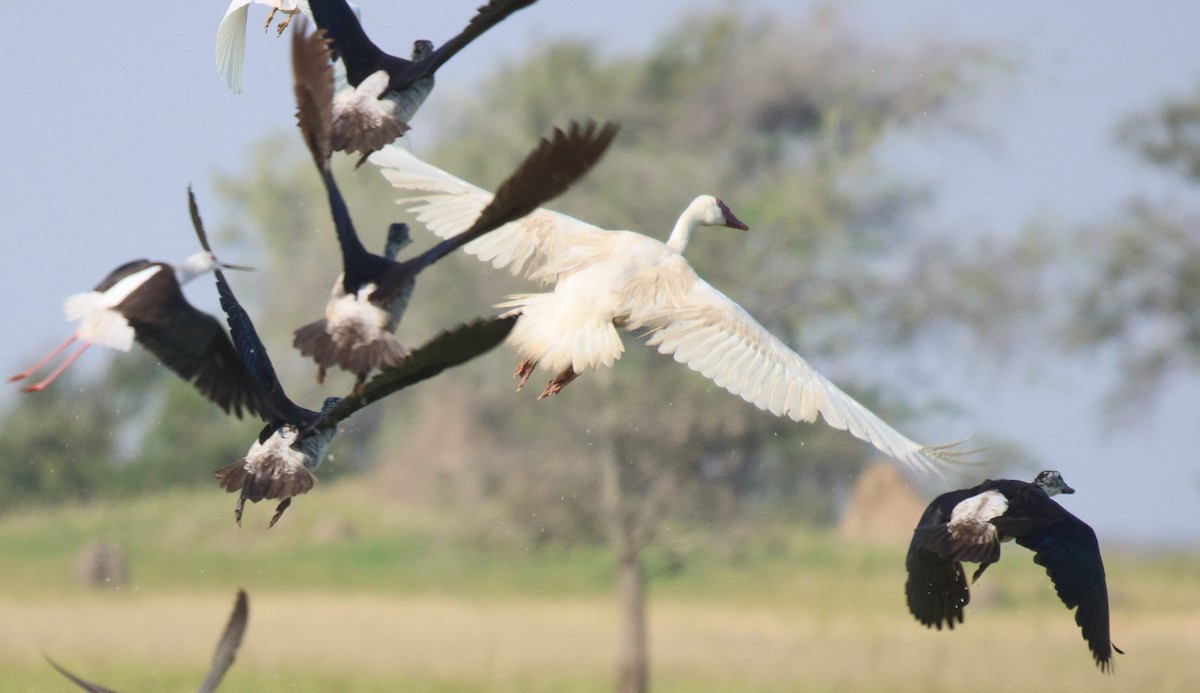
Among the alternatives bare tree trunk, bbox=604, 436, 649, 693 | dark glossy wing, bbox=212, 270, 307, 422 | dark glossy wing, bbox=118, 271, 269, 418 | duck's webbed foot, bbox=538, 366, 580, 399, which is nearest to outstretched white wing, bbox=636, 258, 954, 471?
duck's webbed foot, bbox=538, 366, 580, 399

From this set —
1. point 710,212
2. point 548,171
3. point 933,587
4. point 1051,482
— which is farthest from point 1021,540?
point 548,171

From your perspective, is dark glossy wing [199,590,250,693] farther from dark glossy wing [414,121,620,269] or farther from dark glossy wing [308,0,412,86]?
dark glossy wing [414,121,620,269]

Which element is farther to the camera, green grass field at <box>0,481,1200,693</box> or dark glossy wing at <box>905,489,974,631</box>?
green grass field at <box>0,481,1200,693</box>

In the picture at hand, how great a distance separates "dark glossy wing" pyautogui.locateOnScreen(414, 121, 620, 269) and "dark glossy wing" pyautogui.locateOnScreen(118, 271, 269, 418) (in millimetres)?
1067

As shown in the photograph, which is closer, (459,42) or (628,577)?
(459,42)

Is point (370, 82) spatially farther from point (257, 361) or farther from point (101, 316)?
point (101, 316)

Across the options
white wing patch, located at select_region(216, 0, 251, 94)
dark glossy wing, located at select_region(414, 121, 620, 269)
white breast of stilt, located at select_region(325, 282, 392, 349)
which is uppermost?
white wing patch, located at select_region(216, 0, 251, 94)

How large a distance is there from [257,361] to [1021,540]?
3001 mm

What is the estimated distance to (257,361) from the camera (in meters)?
5.88

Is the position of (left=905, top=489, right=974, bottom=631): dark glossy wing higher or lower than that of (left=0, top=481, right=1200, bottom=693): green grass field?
lower

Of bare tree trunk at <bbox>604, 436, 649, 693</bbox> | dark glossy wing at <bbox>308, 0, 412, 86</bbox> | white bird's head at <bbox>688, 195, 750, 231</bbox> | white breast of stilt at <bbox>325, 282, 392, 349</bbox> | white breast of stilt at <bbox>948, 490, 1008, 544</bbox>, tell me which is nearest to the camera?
white breast of stilt at <bbox>325, 282, 392, 349</bbox>

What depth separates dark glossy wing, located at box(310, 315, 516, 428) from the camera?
4270mm

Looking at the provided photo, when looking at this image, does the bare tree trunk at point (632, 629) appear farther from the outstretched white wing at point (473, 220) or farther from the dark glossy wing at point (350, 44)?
the dark glossy wing at point (350, 44)

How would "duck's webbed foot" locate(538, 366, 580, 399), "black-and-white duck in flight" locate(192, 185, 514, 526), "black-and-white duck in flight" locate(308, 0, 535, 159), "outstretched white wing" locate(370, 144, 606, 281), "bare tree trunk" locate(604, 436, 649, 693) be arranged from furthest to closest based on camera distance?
"bare tree trunk" locate(604, 436, 649, 693) → "outstretched white wing" locate(370, 144, 606, 281) → "duck's webbed foot" locate(538, 366, 580, 399) → "black-and-white duck in flight" locate(308, 0, 535, 159) → "black-and-white duck in flight" locate(192, 185, 514, 526)
